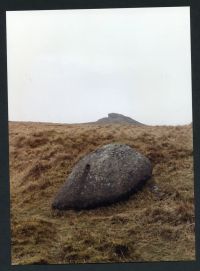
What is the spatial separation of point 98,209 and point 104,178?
1.59ft

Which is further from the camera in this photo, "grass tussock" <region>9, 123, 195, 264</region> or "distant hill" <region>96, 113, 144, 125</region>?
"distant hill" <region>96, 113, 144, 125</region>

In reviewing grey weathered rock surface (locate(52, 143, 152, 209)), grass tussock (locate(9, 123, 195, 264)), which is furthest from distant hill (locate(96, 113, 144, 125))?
grey weathered rock surface (locate(52, 143, 152, 209))

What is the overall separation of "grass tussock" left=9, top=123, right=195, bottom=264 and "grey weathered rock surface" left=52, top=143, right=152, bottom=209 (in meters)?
0.11

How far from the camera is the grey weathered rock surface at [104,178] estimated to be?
955cm

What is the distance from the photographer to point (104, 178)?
954 centimetres

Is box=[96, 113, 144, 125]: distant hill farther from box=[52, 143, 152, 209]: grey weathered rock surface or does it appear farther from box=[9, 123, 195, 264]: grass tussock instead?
box=[52, 143, 152, 209]: grey weathered rock surface

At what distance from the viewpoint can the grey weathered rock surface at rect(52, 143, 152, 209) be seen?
31.3 ft

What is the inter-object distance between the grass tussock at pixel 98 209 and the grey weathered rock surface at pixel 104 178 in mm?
112

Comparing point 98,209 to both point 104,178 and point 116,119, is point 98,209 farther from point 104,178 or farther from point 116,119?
point 116,119

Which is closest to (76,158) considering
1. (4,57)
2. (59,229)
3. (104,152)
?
(104,152)

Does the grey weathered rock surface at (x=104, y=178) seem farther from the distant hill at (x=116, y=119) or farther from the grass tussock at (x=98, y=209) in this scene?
the distant hill at (x=116, y=119)

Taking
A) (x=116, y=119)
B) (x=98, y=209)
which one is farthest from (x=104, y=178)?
(x=116, y=119)

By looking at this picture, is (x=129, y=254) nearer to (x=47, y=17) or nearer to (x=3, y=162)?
(x=3, y=162)

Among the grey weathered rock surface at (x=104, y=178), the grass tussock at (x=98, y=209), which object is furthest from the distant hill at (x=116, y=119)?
the grey weathered rock surface at (x=104, y=178)
